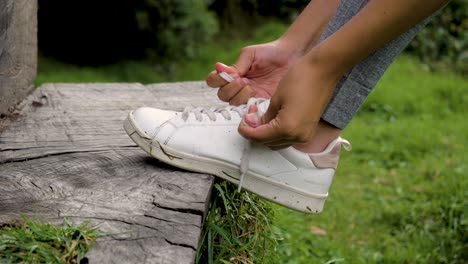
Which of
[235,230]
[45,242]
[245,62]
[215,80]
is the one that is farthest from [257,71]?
[45,242]

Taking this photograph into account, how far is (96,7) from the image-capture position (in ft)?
14.6

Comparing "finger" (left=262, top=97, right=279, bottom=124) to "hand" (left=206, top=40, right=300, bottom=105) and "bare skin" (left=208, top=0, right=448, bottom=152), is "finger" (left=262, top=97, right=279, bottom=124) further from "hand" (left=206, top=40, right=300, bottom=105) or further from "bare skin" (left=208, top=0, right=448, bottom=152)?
"hand" (left=206, top=40, right=300, bottom=105)

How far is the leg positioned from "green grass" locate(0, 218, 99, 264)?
0.60 meters

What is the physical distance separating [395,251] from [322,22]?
1.20m

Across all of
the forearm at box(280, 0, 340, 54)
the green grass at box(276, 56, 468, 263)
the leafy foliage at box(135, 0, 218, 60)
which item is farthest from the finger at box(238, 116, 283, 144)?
the leafy foliage at box(135, 0, 218, 60)

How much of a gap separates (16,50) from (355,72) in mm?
1026

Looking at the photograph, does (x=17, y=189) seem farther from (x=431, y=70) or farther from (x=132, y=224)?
(x=431, y=70)

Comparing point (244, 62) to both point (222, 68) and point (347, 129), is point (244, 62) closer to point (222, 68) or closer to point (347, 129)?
point (222, 68)

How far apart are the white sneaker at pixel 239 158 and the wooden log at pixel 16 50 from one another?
1.75 feet

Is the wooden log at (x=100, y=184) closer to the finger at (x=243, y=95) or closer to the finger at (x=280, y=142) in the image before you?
the finger at (x=280, y=142)

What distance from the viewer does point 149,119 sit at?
5.17 feet

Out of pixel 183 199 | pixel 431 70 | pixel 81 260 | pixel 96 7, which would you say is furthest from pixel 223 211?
pixel 431 70

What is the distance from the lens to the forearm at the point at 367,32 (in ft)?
4.31

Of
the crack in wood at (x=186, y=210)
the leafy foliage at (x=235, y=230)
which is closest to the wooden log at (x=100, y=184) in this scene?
the crack in wood at (x=186, y=210)
